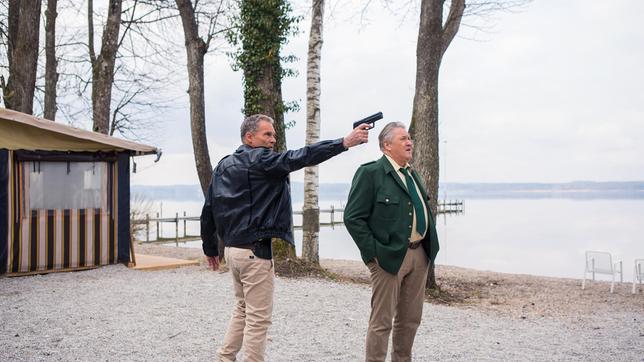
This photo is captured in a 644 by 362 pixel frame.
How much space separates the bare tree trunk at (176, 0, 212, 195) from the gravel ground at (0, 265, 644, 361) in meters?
3.43

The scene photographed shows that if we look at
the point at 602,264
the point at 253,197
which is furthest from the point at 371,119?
the point at 602,264

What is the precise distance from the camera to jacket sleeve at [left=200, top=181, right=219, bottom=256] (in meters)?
3.83

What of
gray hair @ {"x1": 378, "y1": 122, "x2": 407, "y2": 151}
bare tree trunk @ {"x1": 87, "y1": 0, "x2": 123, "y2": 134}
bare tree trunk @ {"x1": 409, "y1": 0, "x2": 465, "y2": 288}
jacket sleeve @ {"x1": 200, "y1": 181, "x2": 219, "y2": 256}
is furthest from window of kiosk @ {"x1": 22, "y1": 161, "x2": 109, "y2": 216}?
gray hair @ {"x1": 378, "y1": 122, "x2": 407, "y2": 151}

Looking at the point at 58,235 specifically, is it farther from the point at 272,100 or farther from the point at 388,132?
the point at 388,132

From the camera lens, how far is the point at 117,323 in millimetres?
6094

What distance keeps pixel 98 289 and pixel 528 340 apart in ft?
17.9

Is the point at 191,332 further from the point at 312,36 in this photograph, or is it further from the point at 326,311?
the point at 312,36

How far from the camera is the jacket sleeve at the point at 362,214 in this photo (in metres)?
3.57

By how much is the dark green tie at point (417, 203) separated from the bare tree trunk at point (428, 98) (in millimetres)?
5147

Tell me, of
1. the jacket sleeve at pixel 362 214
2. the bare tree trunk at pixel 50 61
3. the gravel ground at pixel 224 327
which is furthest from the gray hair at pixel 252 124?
the bare tree trunk at pixel 50 61

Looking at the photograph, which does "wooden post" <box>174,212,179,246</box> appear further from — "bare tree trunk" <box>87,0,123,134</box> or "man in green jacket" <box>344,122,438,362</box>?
"man in green jacket" <box>344,122,438,362</box>

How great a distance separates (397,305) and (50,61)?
14882mm

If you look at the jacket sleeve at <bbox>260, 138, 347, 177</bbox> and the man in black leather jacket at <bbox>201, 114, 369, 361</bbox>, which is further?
the man in black leather jacket at <bbox>201, 114, 369, 361</bbox>

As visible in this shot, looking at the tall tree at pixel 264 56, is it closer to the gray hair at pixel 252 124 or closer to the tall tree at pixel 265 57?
the tall tree at pixel 265 57
